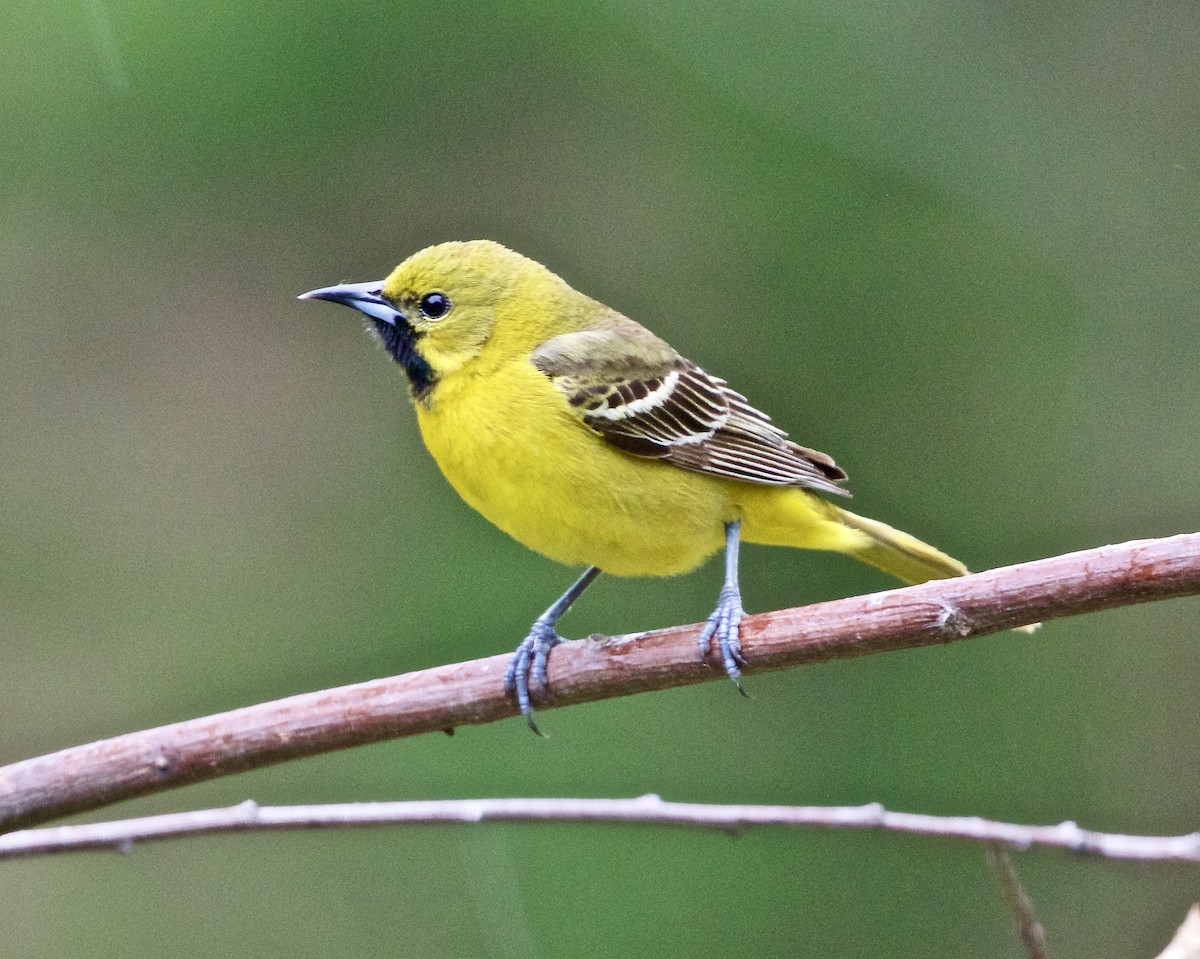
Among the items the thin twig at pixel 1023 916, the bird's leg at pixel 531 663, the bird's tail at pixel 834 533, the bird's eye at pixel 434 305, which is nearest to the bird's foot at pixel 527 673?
the bird's leg at pixel 531 663

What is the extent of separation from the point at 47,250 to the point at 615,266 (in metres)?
2.54

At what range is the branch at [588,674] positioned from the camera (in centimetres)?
272

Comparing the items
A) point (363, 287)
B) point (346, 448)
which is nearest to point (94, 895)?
point (346, 448)

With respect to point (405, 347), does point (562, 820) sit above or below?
below

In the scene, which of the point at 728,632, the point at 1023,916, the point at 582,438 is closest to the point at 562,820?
the point at 728,632

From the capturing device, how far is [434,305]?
4.11 meters

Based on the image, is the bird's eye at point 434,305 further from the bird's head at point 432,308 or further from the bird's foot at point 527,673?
the bird's foot at point 527,673

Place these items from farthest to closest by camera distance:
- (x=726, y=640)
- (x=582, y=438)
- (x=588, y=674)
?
(x=582, y=438)
(x=588, y=674)
(x=726, y=640)

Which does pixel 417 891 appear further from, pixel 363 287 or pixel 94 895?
pixel 363 287

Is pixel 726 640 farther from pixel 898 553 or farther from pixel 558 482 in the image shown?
pixel 898 553

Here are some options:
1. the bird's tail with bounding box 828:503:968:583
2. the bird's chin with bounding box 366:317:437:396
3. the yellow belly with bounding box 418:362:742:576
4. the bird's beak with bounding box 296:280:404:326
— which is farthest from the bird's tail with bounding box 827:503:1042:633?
the bird's beak with bounding box 296:280:404:326

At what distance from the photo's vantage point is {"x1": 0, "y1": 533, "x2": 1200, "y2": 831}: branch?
2.72 metres

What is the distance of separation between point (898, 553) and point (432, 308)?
1502mm

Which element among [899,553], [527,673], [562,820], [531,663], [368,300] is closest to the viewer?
[562,820]
